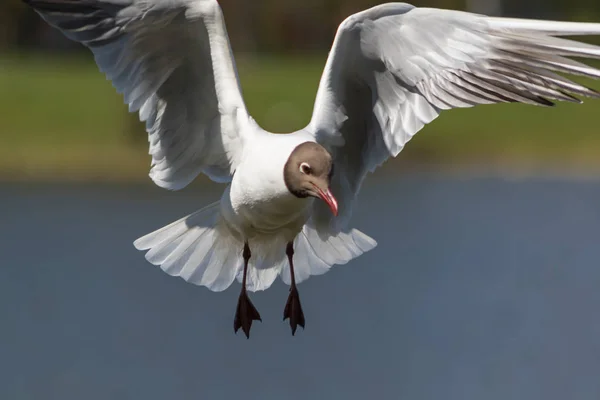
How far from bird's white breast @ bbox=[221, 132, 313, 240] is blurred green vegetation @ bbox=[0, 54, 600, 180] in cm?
1133

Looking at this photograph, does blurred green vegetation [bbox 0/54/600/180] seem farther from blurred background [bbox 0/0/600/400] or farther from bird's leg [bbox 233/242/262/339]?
bird's leg [bbox 233/242/262/339]

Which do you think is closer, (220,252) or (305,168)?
(305,168)

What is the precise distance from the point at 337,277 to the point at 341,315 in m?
1.51

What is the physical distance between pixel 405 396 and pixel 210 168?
11.9 feet

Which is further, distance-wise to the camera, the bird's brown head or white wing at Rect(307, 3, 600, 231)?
white wing at Rect(307, 3, 600, 231)

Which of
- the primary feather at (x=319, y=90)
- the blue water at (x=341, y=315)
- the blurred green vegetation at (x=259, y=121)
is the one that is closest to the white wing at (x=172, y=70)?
the primary feather at (x=319, y=90)

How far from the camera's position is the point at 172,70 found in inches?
259

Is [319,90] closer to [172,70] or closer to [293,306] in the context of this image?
[172,70]

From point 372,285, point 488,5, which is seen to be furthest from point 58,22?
point 488,5

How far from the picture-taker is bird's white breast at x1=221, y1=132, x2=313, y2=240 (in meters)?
6.10

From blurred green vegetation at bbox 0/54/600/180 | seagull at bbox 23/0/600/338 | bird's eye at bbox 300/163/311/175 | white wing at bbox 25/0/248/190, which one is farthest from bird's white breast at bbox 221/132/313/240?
blurred green vegetation at bbox 0/54/600/180

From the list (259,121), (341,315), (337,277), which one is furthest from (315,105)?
(259,121)

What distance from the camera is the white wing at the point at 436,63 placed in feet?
19.9

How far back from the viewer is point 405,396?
9.81 m
